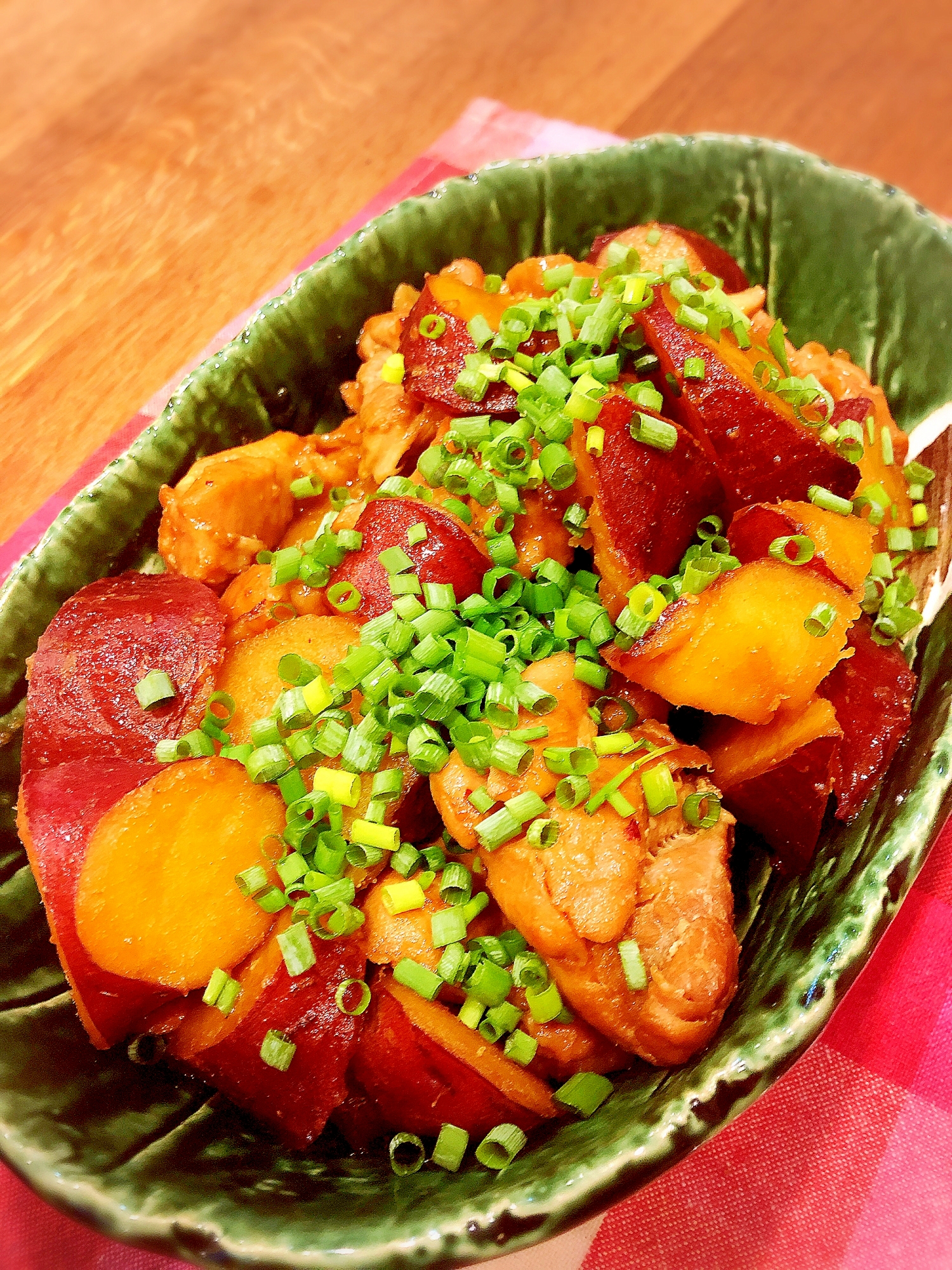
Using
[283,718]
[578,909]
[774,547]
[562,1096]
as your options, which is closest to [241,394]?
[283,718]

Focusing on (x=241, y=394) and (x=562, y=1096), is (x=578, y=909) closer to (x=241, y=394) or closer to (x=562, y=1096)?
(x=562, y=1096)

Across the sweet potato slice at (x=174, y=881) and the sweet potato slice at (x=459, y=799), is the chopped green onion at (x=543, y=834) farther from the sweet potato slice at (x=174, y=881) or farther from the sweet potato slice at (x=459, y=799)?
the sweet potato slice at (x=174, y=881)

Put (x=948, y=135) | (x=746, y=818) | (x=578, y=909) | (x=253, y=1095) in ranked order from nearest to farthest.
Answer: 1. (x=578, y=909)
2. (x=253, y=1095)
3. (x=746, y=818)
4. (x=948, y=135)

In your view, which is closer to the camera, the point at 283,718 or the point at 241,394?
the point at 283,718

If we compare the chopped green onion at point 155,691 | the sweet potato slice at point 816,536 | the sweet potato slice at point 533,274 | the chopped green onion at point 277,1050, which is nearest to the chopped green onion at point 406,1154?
the chopped green onion at point 277,1050

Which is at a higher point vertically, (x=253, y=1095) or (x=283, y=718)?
(x=283, y=718)

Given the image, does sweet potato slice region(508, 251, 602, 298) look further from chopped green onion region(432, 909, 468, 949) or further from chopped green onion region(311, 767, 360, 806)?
chopped green onion region(432, 909, 468, 949)

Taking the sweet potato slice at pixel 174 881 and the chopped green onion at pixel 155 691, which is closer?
the sweet potato slice at pixel 174 881
